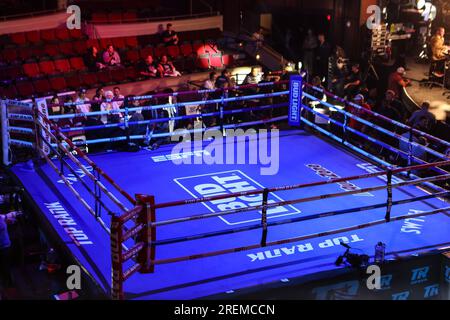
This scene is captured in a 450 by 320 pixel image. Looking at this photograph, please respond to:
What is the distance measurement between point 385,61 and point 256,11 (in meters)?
4.56

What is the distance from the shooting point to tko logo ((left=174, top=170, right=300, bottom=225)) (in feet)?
24.0

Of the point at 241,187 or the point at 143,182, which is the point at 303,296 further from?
the point at 143,182

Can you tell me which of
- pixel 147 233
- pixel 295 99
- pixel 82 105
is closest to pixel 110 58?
pixel 82 105

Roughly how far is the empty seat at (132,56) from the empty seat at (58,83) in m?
1.88

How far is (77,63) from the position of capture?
47.4 ft

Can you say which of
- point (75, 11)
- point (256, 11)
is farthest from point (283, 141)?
point (256, 11)

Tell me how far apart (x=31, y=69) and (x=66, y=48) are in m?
1.21

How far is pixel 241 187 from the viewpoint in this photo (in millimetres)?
8070

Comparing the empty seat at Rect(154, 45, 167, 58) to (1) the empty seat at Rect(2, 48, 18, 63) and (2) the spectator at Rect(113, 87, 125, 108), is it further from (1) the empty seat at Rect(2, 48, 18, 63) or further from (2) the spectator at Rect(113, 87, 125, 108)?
(2) the spectator at Rect(113, 87, 125, 108)

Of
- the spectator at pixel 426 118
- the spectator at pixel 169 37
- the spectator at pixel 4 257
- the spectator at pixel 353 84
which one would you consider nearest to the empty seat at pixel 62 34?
the spectator at pixel 169 37

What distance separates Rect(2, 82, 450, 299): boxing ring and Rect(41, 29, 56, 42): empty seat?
4982 millimetres

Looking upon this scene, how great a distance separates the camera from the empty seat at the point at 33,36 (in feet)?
47.6

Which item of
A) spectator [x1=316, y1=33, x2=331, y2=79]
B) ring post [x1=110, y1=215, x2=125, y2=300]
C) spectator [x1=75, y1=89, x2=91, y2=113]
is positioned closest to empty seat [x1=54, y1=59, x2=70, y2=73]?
spectator [x1=75, y1=89, x2=91, y2=113]

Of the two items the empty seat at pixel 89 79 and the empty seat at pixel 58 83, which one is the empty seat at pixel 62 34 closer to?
the empty seat at pixel 89 79
